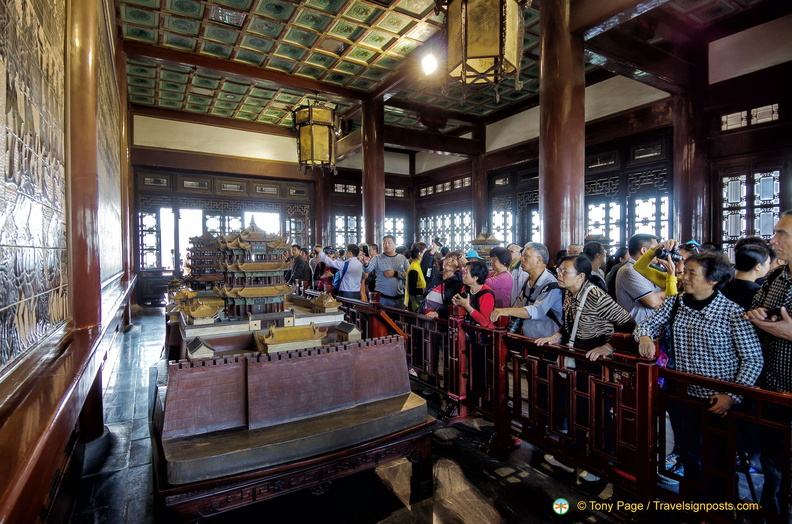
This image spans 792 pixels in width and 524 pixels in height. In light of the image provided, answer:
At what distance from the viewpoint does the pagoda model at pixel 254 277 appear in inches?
131

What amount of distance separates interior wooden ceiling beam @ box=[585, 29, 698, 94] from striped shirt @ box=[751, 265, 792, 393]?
4.09 m

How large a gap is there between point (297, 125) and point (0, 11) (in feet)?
18.9

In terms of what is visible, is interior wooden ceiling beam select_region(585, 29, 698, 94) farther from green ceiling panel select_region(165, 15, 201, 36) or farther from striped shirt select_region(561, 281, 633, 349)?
green ceiling panel select_region(165, 15, 201, 36)

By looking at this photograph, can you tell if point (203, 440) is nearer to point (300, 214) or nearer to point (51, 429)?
point (51, 429)

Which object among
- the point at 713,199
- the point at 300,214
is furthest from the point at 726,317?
the point at 300,214

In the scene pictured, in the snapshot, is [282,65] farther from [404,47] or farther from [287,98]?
[404,47]

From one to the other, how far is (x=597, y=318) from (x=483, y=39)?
7.11 feet

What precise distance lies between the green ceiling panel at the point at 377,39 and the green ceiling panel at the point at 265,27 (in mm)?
1412

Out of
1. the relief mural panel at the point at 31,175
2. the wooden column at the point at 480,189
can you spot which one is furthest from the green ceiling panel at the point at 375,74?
the relief mural panel at the point at 31,175

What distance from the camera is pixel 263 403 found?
2107 millimetres

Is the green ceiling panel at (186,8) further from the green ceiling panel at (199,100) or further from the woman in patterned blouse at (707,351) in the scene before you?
the woman in patterned blouse at (707,351)

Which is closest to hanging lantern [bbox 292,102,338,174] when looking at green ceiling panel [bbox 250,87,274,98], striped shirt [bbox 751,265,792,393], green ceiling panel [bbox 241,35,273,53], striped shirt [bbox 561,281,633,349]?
green ceiling panel [bbox 241,35,273,53]

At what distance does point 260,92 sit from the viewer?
9203 millimetres

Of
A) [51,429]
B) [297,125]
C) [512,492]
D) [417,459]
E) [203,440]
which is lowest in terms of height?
[512,492]
